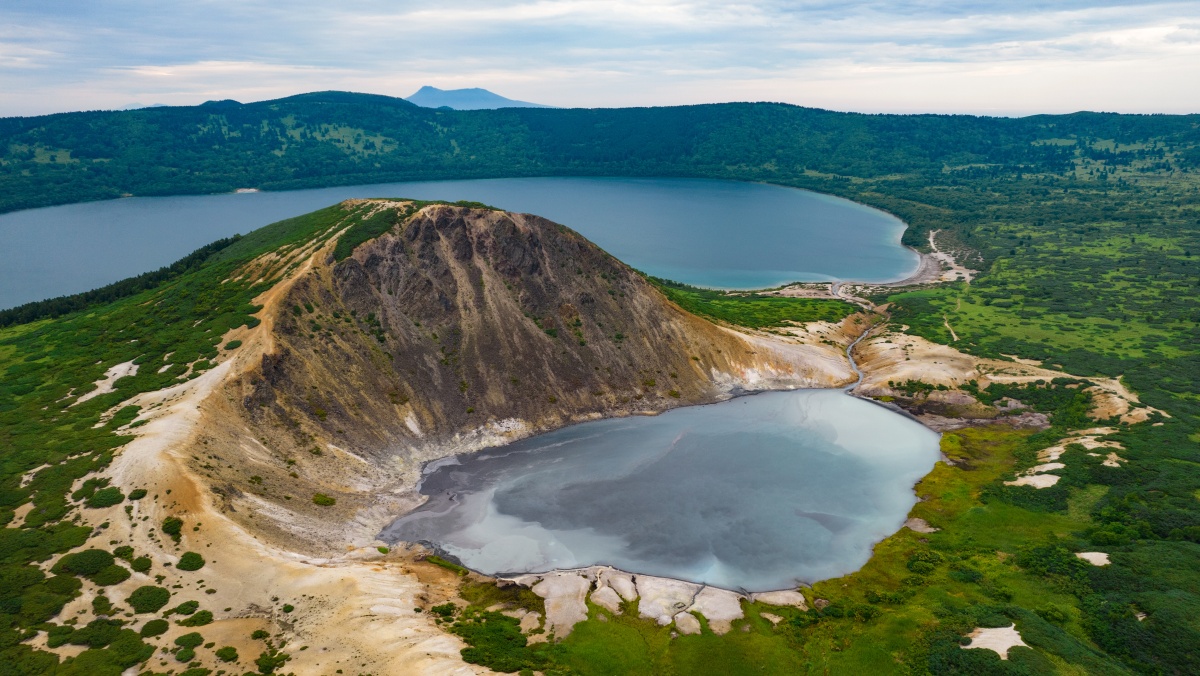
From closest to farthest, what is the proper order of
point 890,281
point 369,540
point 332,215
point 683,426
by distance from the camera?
point 369,540
point 683,426
point 332,215
point 890,281

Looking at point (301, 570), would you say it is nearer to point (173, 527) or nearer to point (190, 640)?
point (190, 640)

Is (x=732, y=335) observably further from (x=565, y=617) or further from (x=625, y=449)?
(x=565, y=617)

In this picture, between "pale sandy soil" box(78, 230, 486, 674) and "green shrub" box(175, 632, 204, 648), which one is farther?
"pale sandy soil" box(78, 230, 486, 674)

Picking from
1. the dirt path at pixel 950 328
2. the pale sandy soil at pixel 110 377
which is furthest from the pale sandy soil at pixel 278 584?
the dirt path at pixel 950 328

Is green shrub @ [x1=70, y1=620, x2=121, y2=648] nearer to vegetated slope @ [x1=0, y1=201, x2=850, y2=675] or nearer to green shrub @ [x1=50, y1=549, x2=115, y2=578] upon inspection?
vegetated slope @ [x1=0, y1=201, x2=850, y2=675]

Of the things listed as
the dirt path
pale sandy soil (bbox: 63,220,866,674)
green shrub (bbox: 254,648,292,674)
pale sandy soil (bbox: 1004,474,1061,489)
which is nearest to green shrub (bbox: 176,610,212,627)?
pale sandy soil (bbox: 63,220,866,674)

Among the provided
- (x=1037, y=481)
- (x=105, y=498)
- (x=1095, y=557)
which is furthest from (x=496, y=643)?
(x=1037, y=481)

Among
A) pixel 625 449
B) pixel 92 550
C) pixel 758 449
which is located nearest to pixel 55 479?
pixel 92 550
